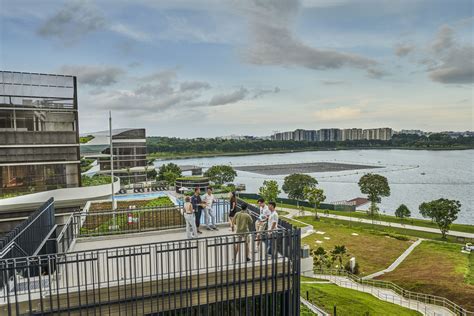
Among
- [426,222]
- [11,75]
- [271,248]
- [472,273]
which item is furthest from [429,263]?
[11,75]

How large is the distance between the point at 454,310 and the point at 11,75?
122 feet

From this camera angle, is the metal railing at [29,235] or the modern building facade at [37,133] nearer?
the metal railing at [29,235]

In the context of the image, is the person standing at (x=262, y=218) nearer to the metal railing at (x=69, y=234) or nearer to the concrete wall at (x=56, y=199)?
the metal railing at (x=69, y=234)

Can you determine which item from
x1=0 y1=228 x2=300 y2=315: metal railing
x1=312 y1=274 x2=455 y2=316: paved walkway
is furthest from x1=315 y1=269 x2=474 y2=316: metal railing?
x1=0 y1=228 x2=300 y2=315: metal railing

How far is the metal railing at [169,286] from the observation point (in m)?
7.67

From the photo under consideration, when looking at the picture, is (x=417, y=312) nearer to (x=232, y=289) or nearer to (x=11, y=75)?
(x=232, y=289)

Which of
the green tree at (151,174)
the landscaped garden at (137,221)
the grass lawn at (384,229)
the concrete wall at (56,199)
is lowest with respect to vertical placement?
the grass lawn at (384,229)

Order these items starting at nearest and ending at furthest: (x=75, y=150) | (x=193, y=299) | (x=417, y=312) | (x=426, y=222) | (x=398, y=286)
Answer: (x=193, y=299) < (x=417, y=312) < (x=398, y=286) < (x=75, y=150) < (x=426, y=222)

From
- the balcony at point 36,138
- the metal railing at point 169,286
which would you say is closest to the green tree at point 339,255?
the metal railing at point 169,286

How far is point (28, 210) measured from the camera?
30266mm

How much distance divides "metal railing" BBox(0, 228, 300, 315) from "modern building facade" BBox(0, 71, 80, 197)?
24251mm

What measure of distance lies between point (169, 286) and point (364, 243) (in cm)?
3873

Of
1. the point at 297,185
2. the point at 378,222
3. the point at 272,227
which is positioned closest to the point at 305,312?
the point at 272,227

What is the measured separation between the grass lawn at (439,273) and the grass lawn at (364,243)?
1841 millimetres
